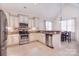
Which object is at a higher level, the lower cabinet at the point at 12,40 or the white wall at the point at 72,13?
the white wall at the point at 72,13

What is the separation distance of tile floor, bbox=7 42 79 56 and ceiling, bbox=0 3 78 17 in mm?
449

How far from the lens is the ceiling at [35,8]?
1.62m

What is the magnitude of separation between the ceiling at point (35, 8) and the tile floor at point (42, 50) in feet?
1.47

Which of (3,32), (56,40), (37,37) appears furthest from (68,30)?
(3,32)

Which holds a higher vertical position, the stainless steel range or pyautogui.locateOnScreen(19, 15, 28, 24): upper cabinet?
pyautogui.locateOnScreen(19, 15, 28, 24): upper cabinet

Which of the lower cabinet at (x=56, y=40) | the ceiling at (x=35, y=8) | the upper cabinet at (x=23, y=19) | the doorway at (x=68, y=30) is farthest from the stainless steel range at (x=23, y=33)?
the doorway at (x=68, y=30)

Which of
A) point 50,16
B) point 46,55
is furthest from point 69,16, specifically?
point 46,55

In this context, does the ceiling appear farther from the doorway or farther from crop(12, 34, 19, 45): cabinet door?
crop(12, 34, 19, 45): cabinet door

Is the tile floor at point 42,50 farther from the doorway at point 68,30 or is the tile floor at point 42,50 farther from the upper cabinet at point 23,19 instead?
the upper cabinet at point 23,19

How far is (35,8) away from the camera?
5.44ft

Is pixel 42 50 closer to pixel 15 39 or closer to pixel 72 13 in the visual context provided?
pixel 15 39

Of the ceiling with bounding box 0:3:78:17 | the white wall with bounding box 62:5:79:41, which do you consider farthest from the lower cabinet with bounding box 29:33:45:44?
the white wall with bounding box 62:5:79:41

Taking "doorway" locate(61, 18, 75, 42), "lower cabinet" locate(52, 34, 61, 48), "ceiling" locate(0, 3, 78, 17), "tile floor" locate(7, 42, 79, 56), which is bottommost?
"tile floor" locate(7, 42, 79, 56)

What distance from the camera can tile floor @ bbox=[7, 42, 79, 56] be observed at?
1640 mm
